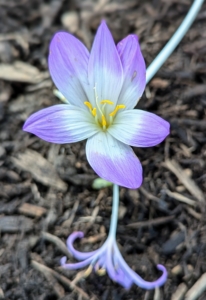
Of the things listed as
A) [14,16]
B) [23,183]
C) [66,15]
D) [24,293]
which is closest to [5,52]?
[14,16]

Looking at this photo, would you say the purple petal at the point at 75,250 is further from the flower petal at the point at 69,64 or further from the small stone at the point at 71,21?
the small stone at the point at 71,21

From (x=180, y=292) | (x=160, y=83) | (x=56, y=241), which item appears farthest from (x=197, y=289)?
(x=160, y=83)

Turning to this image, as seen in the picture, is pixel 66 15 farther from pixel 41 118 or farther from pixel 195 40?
pixel 41 118

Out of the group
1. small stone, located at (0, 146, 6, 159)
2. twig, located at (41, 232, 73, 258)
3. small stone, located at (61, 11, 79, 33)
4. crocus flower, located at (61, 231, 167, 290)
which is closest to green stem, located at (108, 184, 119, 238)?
crocus flower, located at (61, 231, 167, 290)

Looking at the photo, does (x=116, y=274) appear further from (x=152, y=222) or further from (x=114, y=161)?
(x=114, y=161)

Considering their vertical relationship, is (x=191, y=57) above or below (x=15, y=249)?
above
